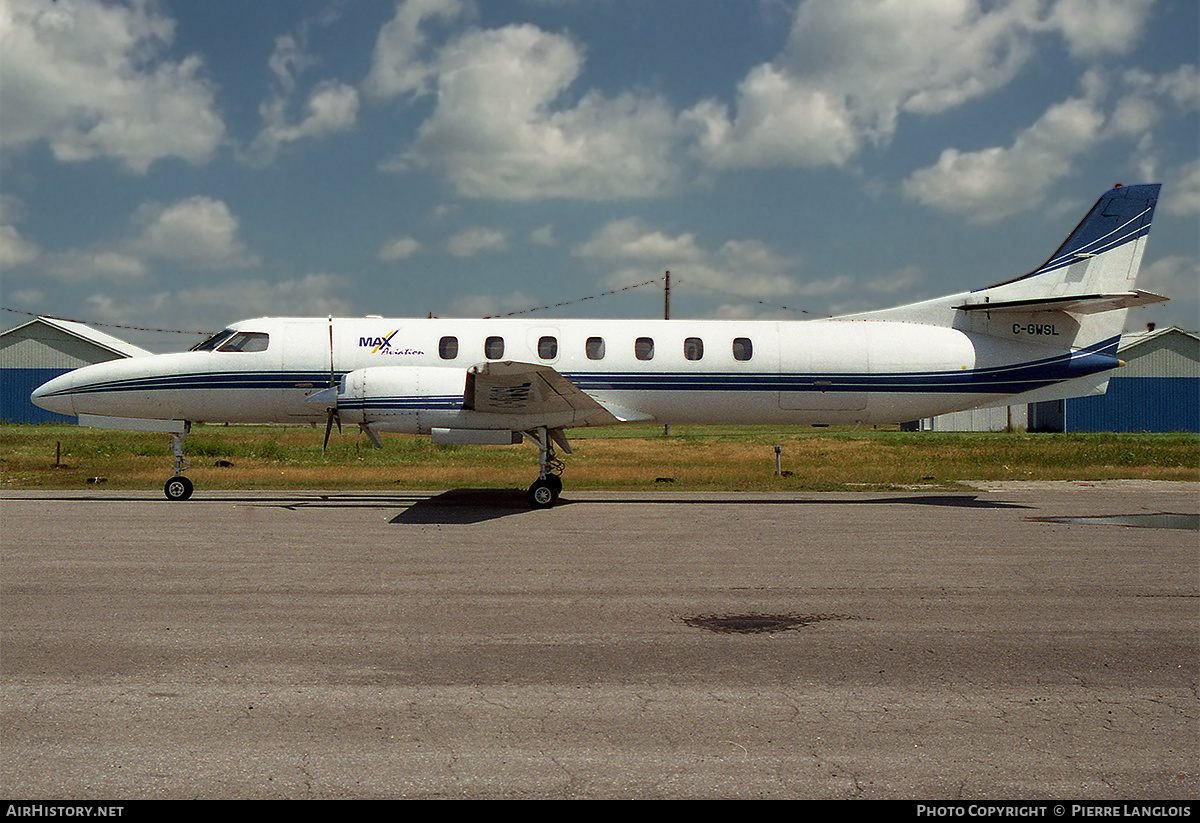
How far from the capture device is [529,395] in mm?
17047

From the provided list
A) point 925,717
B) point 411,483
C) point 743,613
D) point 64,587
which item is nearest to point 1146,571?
point 743,613

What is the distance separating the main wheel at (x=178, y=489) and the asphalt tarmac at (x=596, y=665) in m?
4.69

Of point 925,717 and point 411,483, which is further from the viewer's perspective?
point 411,483

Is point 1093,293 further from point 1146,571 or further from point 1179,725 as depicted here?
point 1179,725

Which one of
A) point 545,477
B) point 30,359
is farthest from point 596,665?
point 30,359

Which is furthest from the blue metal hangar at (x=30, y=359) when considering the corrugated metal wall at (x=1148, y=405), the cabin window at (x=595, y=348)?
the corrugated metal wall at (x=1148, y=405)

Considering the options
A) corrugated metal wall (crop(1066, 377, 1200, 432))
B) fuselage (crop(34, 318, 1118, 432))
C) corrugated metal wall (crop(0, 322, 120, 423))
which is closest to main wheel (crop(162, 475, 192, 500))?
fuselage (crop(34, 318, 1118, 432))

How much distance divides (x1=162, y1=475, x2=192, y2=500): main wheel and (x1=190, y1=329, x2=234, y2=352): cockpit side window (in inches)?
108

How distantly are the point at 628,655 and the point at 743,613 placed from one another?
1836mm

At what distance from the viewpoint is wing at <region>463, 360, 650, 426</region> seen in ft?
52.2

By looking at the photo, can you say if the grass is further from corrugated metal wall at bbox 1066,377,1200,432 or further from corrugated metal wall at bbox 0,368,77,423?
corrugated metal wall at bbox 0,368,77,423

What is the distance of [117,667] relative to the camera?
6.55 m

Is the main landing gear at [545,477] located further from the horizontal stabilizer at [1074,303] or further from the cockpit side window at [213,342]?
the horizontal stabilizer at [1074,303]

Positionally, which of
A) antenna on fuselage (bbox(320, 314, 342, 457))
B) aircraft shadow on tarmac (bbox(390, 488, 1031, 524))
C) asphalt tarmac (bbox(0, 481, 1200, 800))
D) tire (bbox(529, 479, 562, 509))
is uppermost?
antenna on fuselage (bbox(320, 314, 342, 457))
